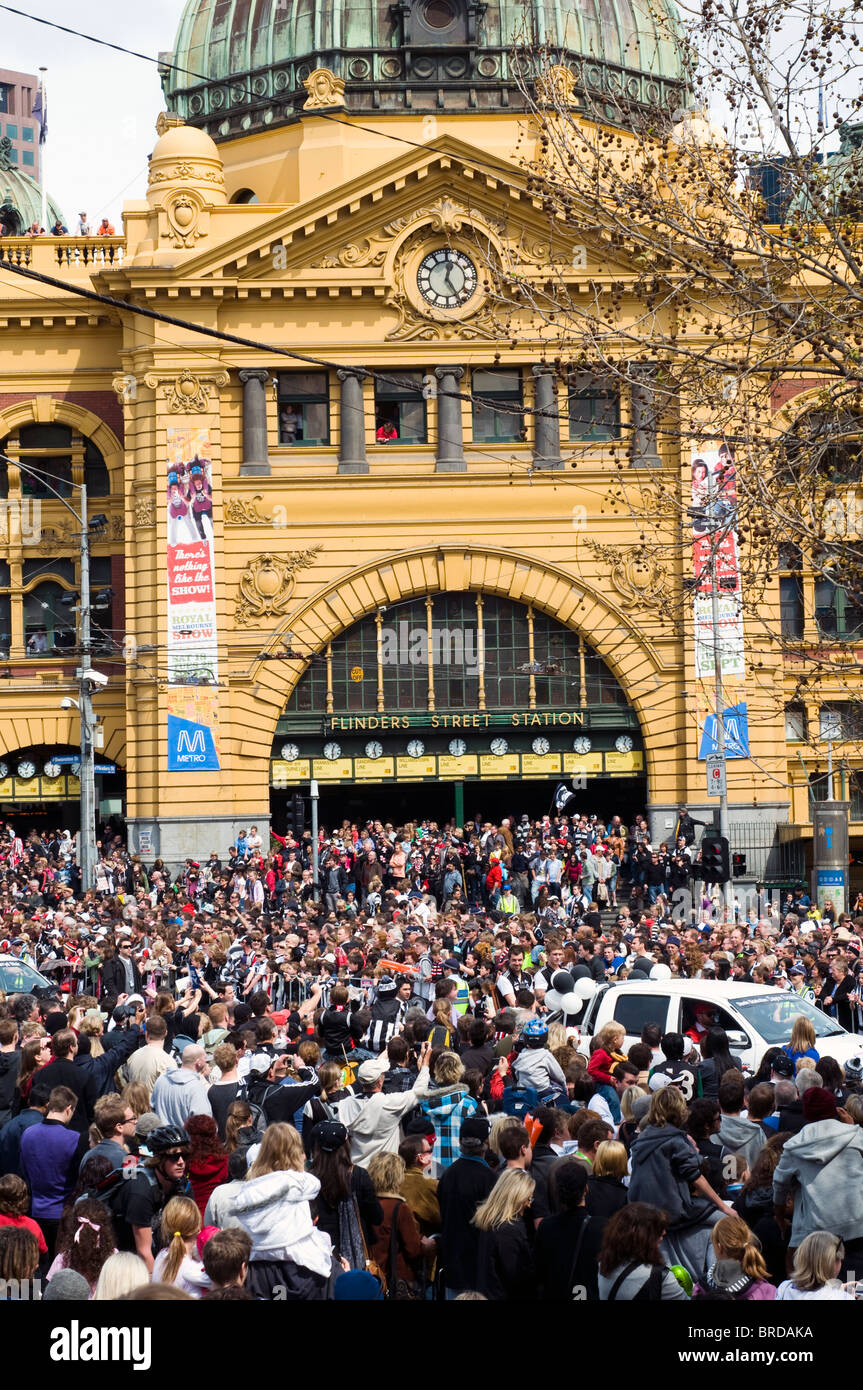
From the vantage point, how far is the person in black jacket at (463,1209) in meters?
11.1

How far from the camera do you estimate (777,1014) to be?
18.1 metres

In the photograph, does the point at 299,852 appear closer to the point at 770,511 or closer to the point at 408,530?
the point at 408,530

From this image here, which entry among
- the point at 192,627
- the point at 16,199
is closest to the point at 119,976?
the point at 192,627

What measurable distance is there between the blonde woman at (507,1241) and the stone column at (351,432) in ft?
126

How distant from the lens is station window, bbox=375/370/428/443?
48906mm

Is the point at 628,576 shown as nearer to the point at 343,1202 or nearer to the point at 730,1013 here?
the point at 730,1013

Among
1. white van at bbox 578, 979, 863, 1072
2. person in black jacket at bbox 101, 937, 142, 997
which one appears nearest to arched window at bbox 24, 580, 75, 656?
person in black jacket at bbox 101, 937, 142, 997

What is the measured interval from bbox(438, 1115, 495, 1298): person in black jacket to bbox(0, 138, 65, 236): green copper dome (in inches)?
2534

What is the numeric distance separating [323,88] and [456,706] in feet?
52.9

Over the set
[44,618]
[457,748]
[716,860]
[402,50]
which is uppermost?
[402,50]

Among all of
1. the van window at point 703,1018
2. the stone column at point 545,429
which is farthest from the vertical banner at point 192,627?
the van window at point 703,1018

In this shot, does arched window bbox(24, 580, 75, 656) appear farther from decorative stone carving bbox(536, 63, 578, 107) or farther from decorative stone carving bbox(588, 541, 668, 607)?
decorative stone carving bbox(536, 63, 578, 107)

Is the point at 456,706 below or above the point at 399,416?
below
